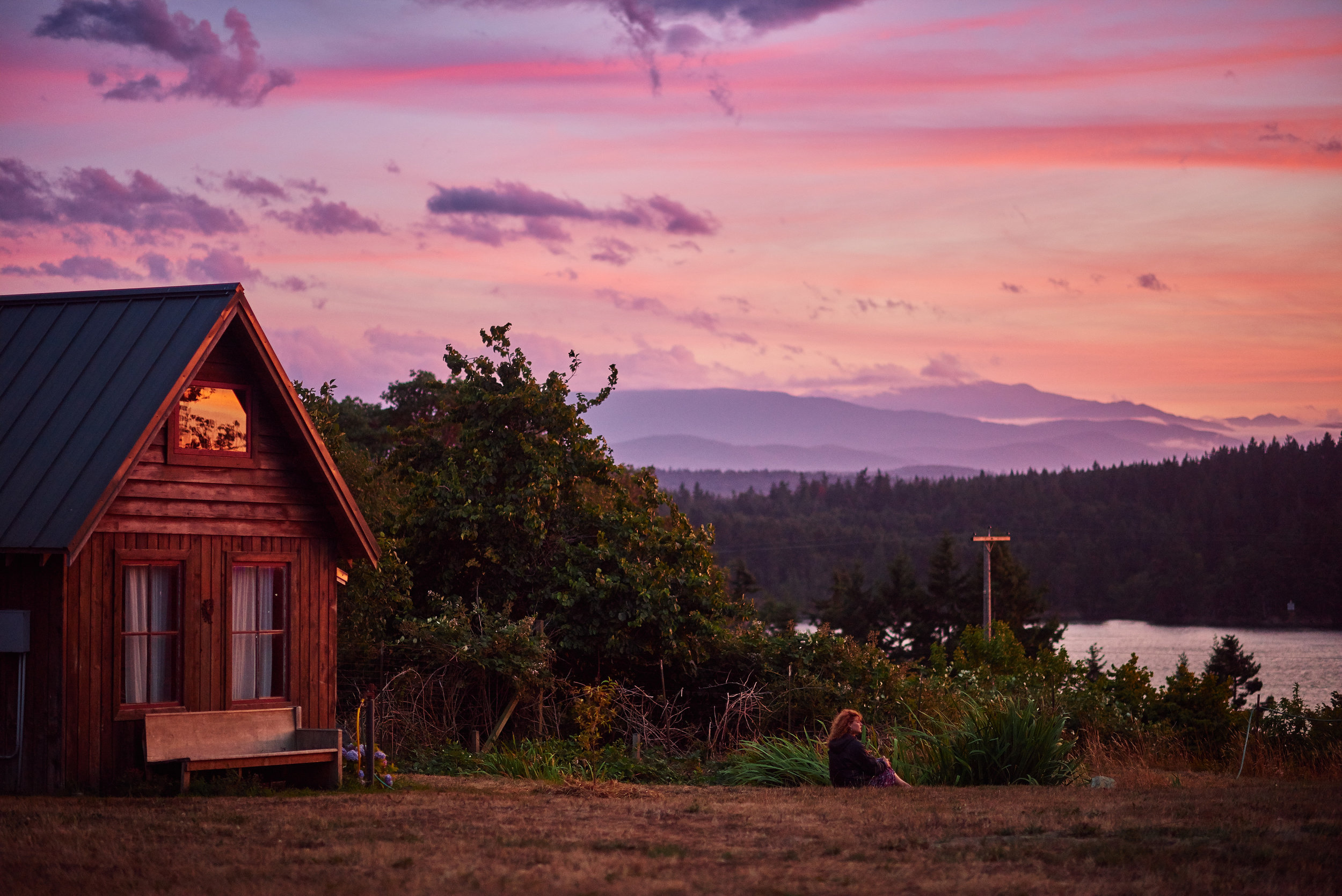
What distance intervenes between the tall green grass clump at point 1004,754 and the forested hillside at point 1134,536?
215ft

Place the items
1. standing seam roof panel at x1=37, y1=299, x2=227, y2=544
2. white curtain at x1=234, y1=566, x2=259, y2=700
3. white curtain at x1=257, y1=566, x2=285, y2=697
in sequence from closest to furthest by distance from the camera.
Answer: standing seam roof panel at x1=37, y1=299, x2=227, y2=544 → white curtain at x1=234, y1=566, x2=259, y2=700 → white curtain at x1=257, y1=566, x2=285, y2=697

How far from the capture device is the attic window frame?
547 inches

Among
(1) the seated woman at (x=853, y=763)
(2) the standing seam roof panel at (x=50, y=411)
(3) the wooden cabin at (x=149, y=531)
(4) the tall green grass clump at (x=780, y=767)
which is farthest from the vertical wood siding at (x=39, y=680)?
(1) the seated woman at (x=853, y=763)

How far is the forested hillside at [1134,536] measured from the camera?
95125 mm

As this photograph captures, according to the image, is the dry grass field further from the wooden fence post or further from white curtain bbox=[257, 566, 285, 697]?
white curtain bbox=[257, 566, 285, 697]

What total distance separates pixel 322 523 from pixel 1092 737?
13.5 m

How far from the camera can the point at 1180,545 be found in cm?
10131

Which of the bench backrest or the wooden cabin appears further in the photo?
the bench backrest

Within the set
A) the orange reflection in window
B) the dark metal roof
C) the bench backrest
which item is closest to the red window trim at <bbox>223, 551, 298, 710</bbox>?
the bench backrest

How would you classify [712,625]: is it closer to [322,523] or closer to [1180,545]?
[322,523]

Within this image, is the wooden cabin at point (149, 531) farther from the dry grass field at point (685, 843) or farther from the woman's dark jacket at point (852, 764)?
the woman's dark jacket at point (852, 764)

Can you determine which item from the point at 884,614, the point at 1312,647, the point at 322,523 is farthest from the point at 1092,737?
the point at 1312,647

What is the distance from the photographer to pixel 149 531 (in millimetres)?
13703

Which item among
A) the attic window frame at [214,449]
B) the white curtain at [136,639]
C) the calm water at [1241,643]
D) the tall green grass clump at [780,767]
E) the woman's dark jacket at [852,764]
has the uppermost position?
the attic window frame at [214,449]
